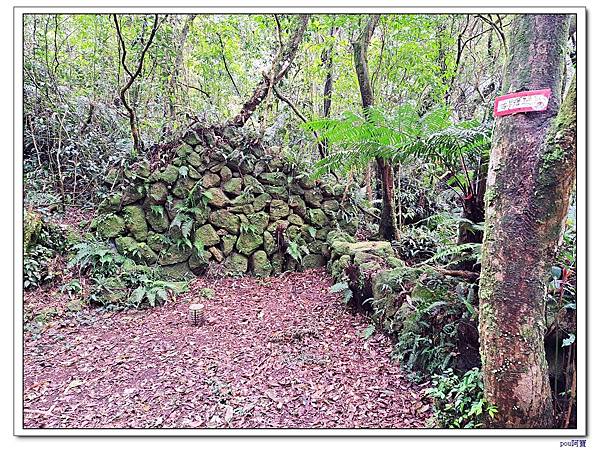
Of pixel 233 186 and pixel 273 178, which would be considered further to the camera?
pixel 273 178

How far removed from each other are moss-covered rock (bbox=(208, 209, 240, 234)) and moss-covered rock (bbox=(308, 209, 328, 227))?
0.93m

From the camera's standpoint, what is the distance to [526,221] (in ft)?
4.97

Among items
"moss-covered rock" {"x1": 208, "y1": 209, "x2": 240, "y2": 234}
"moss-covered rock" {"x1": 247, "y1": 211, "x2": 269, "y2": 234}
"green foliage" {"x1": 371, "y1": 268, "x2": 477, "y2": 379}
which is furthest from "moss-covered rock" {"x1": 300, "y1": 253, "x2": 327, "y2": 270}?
"green foliage" {"x1": 371, "y1": 268, "x2": 477, "y2": 379}

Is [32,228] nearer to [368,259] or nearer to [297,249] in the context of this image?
[297,249]

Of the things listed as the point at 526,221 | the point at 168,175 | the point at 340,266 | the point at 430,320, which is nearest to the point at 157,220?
the point at 168,175

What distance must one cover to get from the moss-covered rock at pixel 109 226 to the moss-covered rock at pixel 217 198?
38.8 inches

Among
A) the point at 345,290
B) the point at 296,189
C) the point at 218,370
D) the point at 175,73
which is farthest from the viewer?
the point at 175,73

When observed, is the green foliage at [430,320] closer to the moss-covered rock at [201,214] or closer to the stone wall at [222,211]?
the stone wall at [222,211]

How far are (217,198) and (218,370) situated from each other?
7.74 feet

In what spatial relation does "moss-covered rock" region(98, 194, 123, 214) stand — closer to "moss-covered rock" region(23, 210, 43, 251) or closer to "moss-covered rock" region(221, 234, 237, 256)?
"moss-covered rock" region(23, 210, 43, 251)

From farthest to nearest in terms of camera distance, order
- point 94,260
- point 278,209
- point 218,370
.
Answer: point 278,209, point 94,260, point 218,370

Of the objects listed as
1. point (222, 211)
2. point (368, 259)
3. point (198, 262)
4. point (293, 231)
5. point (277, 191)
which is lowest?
point (198, 262)

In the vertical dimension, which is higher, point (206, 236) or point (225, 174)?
point (225, 174)

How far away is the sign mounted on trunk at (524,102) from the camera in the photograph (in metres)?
1.54
